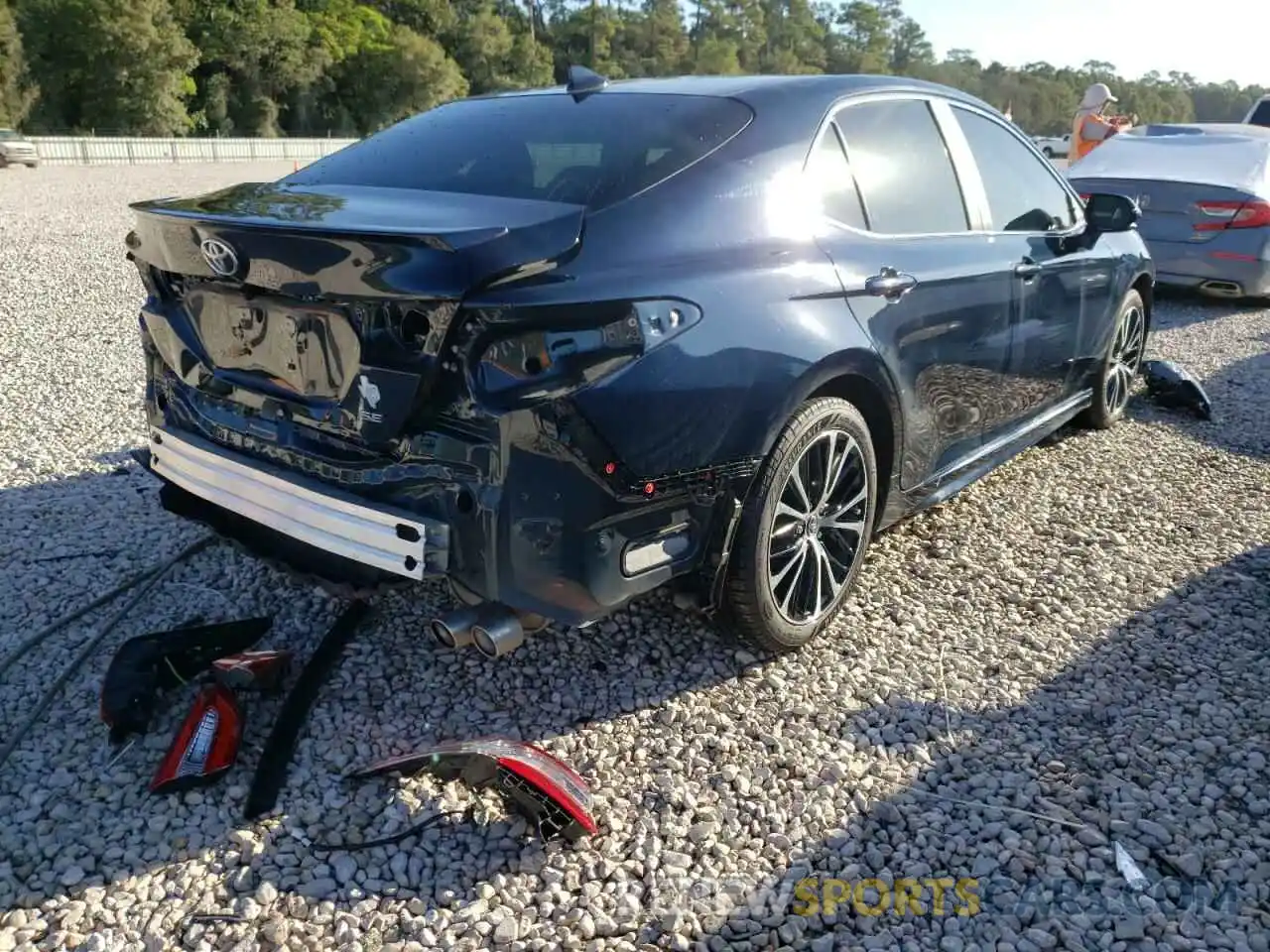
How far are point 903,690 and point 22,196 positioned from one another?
2072cm

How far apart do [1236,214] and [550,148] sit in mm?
7784

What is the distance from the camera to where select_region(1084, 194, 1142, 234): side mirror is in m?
4.59

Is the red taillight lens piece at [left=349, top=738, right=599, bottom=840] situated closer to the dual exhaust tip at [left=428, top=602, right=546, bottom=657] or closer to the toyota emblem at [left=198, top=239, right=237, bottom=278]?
the dual exhaust tip at [left=428, top=602, right=546, bottom=657]

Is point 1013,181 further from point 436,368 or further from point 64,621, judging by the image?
point 64,621

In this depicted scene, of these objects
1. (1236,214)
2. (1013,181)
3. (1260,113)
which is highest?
(1260,113)

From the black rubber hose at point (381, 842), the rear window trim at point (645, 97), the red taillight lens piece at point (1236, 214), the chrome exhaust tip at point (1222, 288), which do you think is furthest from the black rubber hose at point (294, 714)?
the chrome exhaust tip at point (1222, 288)

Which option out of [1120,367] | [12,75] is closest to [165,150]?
[12,75]

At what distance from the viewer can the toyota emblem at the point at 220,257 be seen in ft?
8.57

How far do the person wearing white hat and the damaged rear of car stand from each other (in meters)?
13.1

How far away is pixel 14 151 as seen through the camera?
2694cm

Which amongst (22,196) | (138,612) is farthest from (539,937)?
(22,196)

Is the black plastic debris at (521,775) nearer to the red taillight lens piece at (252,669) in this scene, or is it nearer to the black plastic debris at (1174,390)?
the red taillight lens piece at (252,669)

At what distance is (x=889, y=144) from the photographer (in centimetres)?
351

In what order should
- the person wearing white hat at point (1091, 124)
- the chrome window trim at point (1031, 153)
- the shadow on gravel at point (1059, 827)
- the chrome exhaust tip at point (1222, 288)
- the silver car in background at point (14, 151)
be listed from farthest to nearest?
the silver car in background at point (14, 151)
the person wearing white hat at point (1091, 124)
the chrome exhaust tip at point (1222, 288)
the chrome window trim at point (1031, 153)
the shadow on gravel at point (1059, 827)
